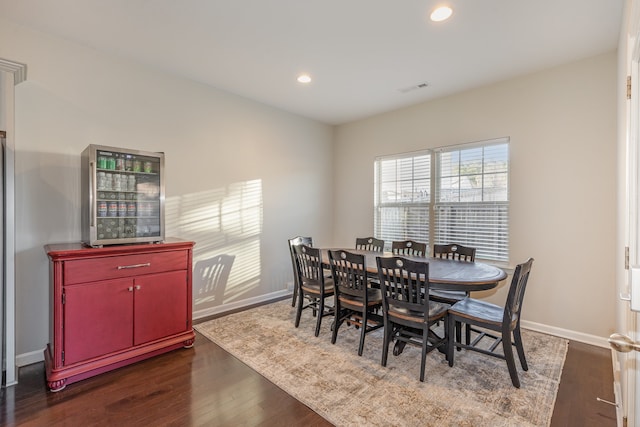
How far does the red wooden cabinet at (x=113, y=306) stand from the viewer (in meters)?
2.36

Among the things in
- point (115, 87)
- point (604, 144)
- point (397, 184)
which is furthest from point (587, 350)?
point (115, 87)

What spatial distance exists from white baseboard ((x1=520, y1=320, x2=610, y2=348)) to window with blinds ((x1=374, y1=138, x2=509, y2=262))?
0.78 meters

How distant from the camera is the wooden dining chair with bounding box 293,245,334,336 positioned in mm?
3314

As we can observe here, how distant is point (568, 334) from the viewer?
3.28 meters

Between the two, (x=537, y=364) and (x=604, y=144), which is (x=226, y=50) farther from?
(x=537, y=364)

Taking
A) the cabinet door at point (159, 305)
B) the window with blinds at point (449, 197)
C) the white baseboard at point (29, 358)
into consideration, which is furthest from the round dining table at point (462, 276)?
the white baseboard at point (29, 358)

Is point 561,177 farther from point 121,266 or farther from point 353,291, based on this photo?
point 121,266

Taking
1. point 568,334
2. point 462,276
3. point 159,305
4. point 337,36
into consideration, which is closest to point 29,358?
point 159,305

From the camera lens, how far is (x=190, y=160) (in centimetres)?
381

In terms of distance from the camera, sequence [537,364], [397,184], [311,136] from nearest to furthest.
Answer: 1. [537,364]
2. [397,184]
3. [311,136]

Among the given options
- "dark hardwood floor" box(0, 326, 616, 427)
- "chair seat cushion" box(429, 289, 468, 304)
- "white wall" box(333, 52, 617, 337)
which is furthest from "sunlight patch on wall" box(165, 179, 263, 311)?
"white wall" box(333, 52, 617, 337)

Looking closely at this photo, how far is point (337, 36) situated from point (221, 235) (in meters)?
2.74

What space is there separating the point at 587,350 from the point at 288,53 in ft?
13.6

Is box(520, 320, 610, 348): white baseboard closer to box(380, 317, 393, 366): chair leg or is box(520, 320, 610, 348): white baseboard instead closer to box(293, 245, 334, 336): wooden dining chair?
box(380, 317, 393, 366): chair leg
